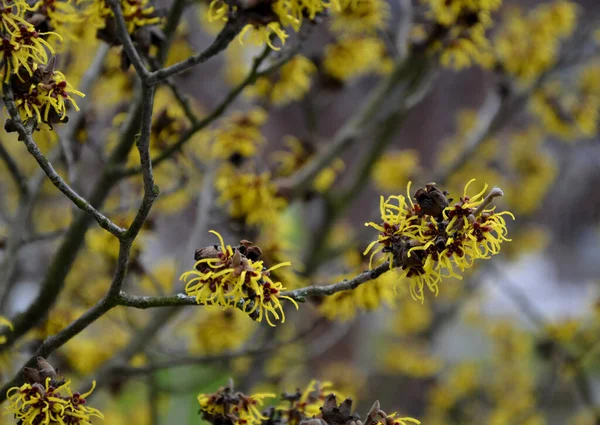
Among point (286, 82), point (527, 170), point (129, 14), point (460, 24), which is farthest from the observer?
point (527, 170)

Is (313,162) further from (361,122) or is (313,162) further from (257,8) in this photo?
(257,8)

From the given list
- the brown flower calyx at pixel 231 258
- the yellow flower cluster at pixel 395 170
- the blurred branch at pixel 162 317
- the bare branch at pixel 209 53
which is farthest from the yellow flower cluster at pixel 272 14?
the yellow flower cluster at pixel 395 170

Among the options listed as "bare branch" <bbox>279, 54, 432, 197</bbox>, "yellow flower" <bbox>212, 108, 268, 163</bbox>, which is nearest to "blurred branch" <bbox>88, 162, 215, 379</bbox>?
"yellow flower" <bbox>212, 108, 268, 163</bbox>

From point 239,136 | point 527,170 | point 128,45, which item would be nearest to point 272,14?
point 128,45

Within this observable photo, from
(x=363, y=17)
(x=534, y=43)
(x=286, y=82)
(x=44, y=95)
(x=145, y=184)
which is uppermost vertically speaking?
(x=534, y=43)

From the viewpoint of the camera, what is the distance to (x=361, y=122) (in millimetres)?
2381

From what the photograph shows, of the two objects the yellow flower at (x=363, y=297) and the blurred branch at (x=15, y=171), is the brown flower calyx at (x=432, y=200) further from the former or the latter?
the blurred branch at (x=15, y=171)

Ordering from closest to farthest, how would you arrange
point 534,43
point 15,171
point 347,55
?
1. point 15,171
2. point 347,55
3. point 534,43

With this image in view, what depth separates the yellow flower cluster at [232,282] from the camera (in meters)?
0.92

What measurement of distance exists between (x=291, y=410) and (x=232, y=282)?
35cm

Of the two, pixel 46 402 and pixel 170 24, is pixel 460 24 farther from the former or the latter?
pixel 46 402

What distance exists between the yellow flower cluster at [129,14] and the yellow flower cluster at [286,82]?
2.42ft

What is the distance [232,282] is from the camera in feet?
3.06

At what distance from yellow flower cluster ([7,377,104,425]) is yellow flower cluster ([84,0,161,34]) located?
69cm
